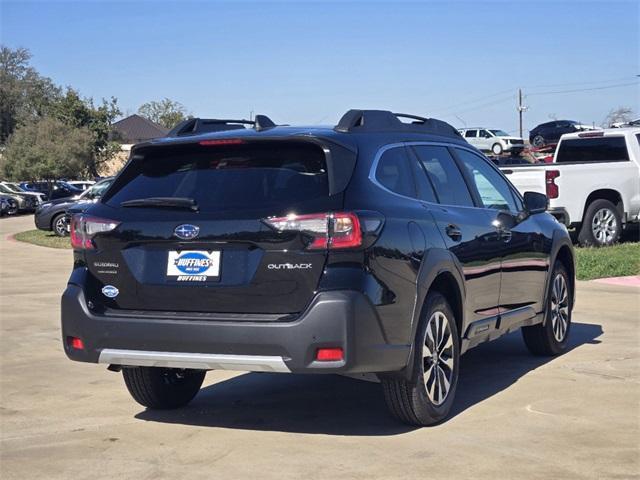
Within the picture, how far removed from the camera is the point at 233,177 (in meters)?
5.59

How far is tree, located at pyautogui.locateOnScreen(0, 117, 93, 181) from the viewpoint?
5731cm

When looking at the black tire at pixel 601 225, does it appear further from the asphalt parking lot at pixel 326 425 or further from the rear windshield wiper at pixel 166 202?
the rear windshield wiper at pixel 166 202

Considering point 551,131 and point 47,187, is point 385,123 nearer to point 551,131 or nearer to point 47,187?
point 551,131

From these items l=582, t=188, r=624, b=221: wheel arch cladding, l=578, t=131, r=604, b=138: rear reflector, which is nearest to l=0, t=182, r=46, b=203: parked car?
l=578, t=131, r=604, b=138: rear reflector

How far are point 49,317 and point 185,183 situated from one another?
601 cm

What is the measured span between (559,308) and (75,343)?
4.37 meters

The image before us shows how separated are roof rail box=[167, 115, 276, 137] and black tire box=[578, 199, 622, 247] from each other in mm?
11002

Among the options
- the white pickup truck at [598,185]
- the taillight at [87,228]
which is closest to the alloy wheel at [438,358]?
the taillight at [87,228]

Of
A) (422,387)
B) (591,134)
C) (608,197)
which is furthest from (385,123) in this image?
(591,134)

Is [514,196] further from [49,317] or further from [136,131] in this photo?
[136,131]

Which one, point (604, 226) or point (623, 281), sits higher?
point (604, 226)

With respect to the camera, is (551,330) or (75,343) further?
(551,330)

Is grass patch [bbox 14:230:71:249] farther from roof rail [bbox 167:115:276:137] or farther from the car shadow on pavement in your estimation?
roof rail [bbox 167:115:276:137]

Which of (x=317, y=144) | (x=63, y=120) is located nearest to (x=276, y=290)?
(x=317, y=144)
